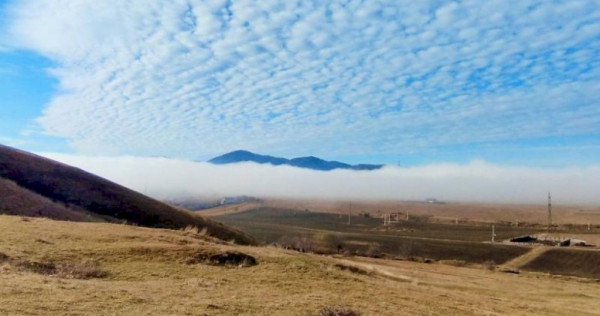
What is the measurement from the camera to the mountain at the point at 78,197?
163ft

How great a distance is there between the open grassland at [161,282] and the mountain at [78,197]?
17.0 metres

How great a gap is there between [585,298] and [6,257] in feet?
146

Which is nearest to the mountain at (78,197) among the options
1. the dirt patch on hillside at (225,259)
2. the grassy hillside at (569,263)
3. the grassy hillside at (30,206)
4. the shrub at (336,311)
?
the grassy hillside at (30,206)

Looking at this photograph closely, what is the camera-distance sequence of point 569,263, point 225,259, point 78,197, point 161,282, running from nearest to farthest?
point 161,282, point 225,259, point 78,197, point 569,263

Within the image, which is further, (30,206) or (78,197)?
(78,197)

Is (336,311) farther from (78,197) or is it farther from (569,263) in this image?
(569,263)

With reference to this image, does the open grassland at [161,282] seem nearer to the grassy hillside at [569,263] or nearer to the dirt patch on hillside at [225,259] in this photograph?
the dirt patch on hillside at [225,259]

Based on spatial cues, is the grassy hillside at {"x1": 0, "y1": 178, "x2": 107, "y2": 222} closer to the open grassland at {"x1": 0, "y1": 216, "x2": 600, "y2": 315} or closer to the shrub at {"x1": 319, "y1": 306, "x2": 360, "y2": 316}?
the open grassland at {"x1": 0, "y1": 216, "x2": 600, "y2": 315}

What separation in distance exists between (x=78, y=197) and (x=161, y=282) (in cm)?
4103

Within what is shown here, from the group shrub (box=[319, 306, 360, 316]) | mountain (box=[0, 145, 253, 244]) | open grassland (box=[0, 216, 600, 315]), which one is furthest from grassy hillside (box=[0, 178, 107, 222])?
shrub (box=[319, 306, 360, 316])

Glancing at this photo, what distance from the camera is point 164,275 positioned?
23266 millimetres

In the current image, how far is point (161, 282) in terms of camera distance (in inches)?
852

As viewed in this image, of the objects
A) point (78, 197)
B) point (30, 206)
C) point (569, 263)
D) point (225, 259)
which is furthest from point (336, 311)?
point (569, 263)

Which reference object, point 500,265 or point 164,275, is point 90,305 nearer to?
point 164,275
